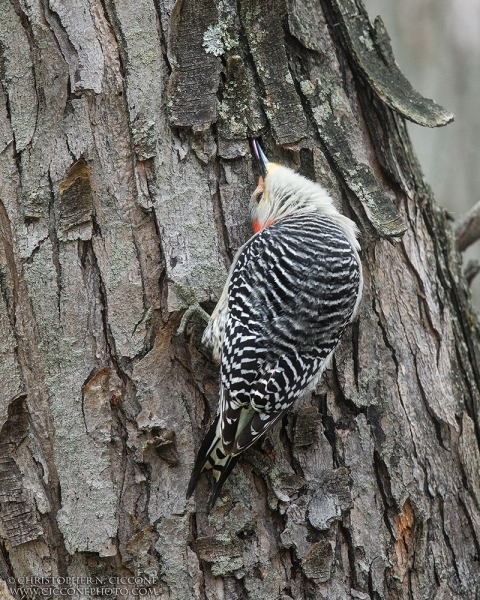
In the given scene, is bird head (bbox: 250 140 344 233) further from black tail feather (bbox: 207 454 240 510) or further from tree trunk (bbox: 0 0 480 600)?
black tail feather (bbox: 207 454 240 510)

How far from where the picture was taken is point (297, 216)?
374cm

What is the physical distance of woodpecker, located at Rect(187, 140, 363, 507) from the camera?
3043 mm

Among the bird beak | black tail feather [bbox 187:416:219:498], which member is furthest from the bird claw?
the bird beak

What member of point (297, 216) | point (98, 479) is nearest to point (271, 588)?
point (98, 479)

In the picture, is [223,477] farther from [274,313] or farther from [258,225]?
[258,225]

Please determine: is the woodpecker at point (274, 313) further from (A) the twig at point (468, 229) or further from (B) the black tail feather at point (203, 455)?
(A) the twig at point (468, 229)

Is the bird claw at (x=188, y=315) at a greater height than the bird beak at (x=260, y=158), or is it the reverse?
the bird beak at (x=260, y=158)

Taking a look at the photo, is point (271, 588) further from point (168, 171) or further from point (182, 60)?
point (182, 60)

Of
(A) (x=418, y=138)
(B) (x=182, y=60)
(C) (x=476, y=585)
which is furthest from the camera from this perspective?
(A) (x=418, y=138)

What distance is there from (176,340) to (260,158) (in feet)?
3.23

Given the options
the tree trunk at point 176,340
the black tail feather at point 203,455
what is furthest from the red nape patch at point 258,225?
the black tail feather at point 203,455

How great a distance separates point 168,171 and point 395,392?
155 centimetres

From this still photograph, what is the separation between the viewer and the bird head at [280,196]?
3330 mm

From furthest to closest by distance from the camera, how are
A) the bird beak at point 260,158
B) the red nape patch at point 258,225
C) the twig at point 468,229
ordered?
the twig at point 468,229, the red nape patch at point 258,225, the bird beak at point 260,158
